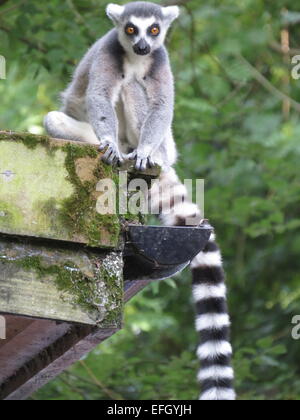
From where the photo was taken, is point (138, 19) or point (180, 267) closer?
point (180, 267)

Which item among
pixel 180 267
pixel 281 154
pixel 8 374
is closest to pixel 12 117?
pixel 281 154

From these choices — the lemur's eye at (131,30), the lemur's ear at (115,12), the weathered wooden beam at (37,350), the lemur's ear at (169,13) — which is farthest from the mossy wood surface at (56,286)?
the lemur's ear at (169,13)

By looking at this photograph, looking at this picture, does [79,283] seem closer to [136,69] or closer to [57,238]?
[57,238]

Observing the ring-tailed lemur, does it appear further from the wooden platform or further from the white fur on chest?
the wooden platform

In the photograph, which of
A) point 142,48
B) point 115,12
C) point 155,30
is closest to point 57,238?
point 142,48

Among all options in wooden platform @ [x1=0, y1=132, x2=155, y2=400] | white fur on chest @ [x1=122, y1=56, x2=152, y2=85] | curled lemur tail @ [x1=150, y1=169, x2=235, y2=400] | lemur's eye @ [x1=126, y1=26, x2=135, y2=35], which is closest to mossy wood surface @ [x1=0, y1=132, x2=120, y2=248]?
wooden platform @ [x1=0, y1=132, x2=155, y2=400]

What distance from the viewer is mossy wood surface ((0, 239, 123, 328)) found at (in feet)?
11.5

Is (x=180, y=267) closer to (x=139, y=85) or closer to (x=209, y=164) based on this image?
(x=139, y=85)

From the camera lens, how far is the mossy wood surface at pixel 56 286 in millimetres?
3510

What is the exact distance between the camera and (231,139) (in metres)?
9.09

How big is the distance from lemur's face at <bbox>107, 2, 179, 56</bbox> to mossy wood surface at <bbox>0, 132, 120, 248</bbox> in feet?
8.57

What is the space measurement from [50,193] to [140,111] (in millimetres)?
2550
